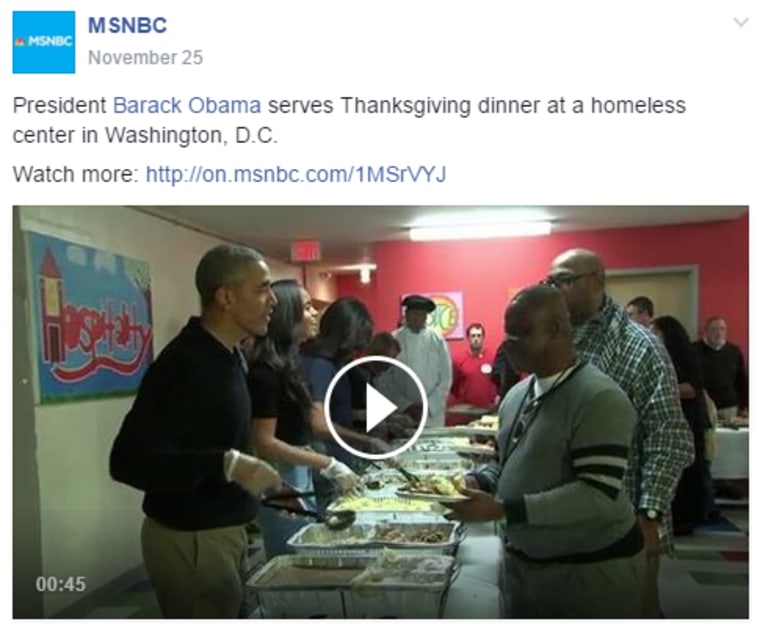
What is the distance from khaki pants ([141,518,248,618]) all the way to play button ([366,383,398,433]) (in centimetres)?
23

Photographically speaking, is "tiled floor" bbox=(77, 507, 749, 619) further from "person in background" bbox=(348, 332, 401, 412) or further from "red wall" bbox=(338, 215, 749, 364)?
"person in background" bbox=(348, 332, 401, 412)

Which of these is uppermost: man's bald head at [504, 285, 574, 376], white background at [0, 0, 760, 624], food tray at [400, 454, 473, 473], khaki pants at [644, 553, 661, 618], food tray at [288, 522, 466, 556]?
white background at [0, 0, 760, 624]

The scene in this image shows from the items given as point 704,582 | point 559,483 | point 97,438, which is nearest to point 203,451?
point 97,438

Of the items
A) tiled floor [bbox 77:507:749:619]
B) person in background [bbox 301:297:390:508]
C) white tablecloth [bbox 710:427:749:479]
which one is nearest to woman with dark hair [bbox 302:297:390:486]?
person in background [bbox 301:297:390:508]

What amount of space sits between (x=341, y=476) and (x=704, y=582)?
1.68ft

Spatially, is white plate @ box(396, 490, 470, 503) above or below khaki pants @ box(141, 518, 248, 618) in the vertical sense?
above

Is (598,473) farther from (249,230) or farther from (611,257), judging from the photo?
(249,230)

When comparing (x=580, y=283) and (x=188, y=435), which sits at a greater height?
(x=580, y=283)

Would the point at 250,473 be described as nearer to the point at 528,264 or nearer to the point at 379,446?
the point at 379,446
